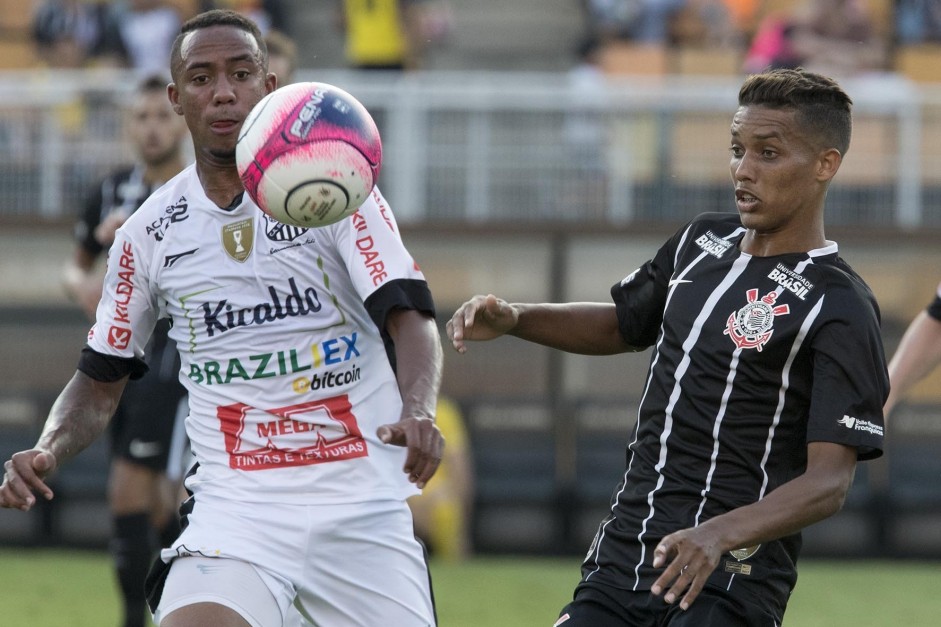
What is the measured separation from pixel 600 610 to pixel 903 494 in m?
7.48

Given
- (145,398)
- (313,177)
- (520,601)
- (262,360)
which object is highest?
(313,177)

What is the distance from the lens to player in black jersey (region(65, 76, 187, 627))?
7824mm

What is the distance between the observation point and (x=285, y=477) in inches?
180

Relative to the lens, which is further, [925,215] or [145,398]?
[925,215]

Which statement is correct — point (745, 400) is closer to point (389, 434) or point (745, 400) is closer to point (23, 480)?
point (389, 434)

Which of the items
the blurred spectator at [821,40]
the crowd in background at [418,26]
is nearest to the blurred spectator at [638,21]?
the crowd in background at [418,26]

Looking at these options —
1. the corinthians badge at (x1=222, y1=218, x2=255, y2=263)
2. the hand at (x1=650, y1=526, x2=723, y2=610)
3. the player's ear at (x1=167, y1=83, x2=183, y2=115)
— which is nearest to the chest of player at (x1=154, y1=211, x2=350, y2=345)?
the corinthians badge at (x1=222, y1=218, x2=255, y2=263)

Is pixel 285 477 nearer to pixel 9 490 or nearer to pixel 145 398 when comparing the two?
pixel 9 490

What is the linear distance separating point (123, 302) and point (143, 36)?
9377 mm

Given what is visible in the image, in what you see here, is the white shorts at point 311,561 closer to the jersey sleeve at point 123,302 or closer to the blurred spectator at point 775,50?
the jersey sleeve at point 123,302

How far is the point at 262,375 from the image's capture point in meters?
4.60

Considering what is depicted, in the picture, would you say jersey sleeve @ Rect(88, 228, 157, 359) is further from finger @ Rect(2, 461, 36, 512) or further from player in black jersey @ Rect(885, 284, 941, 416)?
player in black jersey @ Rect(885, 284, 941, 416)

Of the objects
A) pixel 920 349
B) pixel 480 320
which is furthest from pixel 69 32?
pixel 480 320

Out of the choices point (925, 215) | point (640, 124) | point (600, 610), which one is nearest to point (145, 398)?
point (600, 610)
